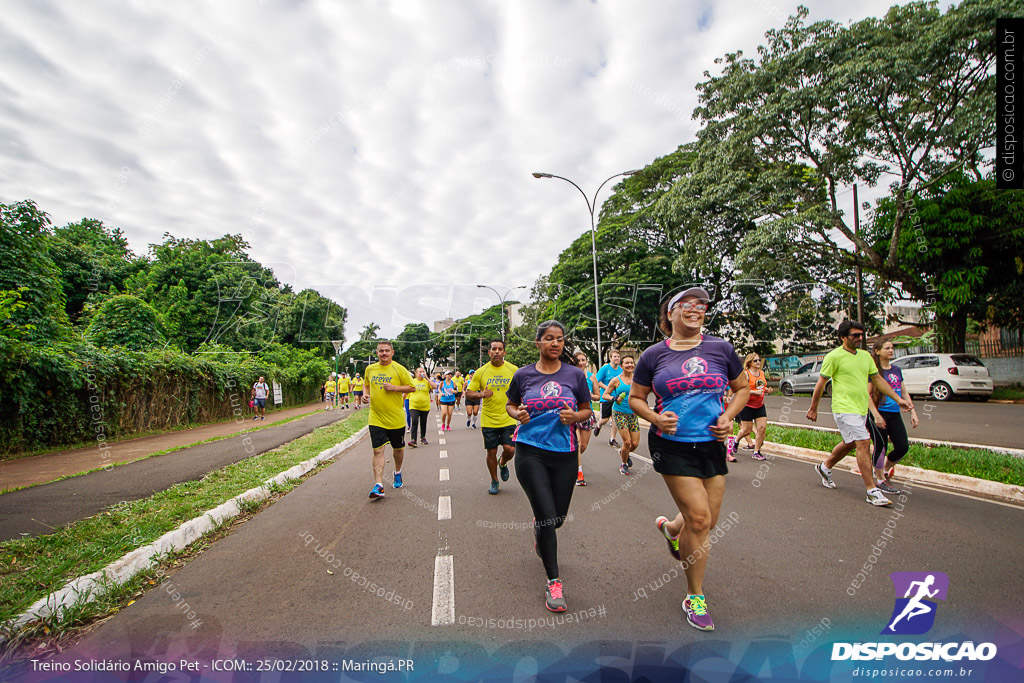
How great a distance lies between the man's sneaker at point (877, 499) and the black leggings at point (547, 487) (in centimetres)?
361

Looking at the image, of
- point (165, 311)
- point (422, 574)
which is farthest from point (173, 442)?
point (165, 311)

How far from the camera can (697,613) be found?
293 centimetres

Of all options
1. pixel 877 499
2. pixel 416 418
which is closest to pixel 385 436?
pixel 416 418

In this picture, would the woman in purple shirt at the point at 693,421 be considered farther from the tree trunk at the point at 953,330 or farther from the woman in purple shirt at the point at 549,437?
the tree trunk at the point at 953,330

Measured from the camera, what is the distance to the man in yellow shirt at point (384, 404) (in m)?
6.42

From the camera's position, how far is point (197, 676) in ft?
8.68

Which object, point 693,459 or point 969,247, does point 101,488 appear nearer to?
point 693,459

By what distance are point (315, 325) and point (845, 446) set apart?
45119mm

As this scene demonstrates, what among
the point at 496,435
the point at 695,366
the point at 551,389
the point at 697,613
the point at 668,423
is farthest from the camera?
the point at 496,435

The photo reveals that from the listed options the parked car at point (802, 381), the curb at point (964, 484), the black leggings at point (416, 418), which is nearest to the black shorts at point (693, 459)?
the curb at point (964, 484)

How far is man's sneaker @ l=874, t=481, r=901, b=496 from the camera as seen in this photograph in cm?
568

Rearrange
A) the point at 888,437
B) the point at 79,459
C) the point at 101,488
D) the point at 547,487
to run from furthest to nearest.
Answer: the point at 79,459, the point at 101,488, the point at 888,437, the point at 547,487

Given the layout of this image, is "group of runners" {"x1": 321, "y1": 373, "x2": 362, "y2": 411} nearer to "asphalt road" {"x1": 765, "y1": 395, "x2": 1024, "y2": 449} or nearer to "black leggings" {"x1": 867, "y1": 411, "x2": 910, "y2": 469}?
"asphalt road" {"x1": 765, "y1": 395, "x2": 1024, "y2": 449}

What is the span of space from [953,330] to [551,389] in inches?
904
